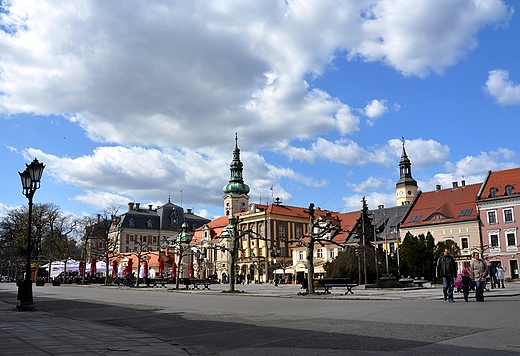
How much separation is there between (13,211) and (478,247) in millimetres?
68959

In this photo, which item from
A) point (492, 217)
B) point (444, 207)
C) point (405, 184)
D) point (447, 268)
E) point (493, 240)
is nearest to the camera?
point (447, 268)

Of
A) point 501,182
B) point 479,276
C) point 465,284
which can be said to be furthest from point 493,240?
point 479,276

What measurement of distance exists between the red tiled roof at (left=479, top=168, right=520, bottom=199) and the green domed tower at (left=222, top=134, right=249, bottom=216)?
2323 inches

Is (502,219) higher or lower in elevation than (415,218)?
lower

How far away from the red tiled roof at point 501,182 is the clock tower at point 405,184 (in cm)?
6105

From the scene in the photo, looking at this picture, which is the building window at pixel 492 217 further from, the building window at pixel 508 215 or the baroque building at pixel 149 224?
the baroque building at pixel 149 224

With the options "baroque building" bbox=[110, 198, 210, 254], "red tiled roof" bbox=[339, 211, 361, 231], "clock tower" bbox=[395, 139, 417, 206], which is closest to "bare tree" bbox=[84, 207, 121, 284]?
"baroque building" bbox=[110, 198, 210, 254]

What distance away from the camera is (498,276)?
115 ft

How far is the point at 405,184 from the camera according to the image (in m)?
128

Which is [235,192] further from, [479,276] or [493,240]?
[479,276]

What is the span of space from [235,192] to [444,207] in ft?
178

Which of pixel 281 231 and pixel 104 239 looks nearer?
pixel 104 239

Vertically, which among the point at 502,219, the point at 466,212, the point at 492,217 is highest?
the point at 466,212

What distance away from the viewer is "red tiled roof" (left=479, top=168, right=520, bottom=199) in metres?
62.1
